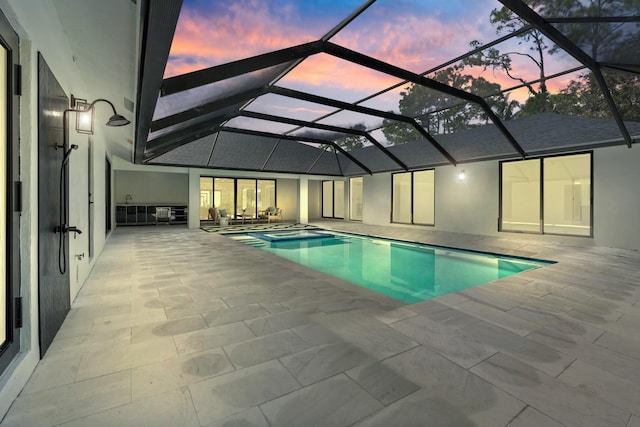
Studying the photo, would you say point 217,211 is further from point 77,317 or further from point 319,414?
point 319,414

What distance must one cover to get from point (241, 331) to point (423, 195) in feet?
35.4

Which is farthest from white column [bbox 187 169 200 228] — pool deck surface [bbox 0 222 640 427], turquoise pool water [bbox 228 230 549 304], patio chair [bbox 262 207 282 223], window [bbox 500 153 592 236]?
window [bbox 500 153 592 236]

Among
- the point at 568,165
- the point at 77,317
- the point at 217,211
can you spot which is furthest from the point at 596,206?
the point at 217,211

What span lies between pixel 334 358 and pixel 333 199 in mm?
14373

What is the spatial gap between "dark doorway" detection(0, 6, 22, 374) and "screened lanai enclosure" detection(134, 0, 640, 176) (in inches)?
30.7

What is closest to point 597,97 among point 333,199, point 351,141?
point 351,141

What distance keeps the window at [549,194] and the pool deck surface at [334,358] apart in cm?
566

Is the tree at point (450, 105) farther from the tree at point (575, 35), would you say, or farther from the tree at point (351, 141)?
the tree at point (351, 141)

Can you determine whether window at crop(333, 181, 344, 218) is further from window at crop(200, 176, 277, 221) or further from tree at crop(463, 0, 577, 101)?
tree at crop(463, 0, 577, 101)

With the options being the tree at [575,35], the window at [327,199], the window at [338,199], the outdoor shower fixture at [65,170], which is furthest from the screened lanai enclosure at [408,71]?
the window at [327,199]

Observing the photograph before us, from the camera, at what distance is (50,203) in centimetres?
234

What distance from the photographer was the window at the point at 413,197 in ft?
39.4

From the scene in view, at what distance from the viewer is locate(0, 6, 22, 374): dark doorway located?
67.2 inches

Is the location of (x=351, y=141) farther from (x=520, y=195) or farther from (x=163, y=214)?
(x=163, y=214)
